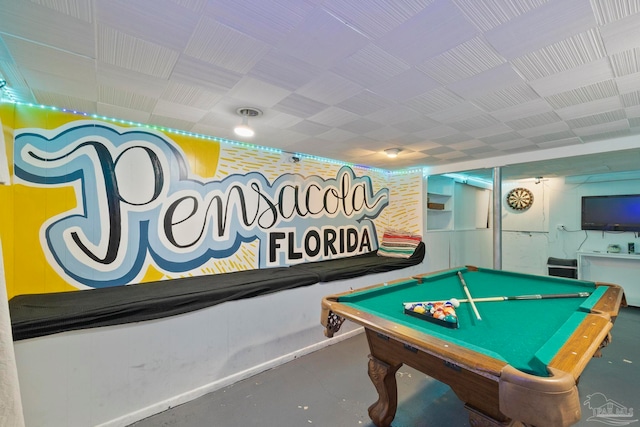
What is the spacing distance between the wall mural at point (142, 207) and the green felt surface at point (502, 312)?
1675 millimetres

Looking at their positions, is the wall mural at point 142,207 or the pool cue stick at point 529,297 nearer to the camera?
the pool cue stick at point 529,297

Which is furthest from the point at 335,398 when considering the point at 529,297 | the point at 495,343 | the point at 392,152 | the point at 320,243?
the point at 392,152

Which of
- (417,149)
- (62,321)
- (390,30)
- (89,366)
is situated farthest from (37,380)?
(417,149)

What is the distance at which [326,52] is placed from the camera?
1404 millimetres

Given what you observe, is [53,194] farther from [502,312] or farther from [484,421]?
[502,312]

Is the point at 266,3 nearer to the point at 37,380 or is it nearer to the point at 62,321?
the point at 62,321

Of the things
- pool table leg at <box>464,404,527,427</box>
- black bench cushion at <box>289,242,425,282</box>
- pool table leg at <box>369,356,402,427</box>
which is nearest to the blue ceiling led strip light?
black bench cushion at <box>289,242,425,282</box>

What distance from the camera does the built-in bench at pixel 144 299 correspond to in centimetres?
162

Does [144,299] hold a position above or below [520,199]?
below

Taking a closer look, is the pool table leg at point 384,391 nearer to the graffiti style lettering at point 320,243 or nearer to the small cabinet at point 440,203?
the graffiti style lettering at point 320,243

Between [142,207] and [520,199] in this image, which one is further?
[520,199]

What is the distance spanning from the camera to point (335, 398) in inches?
80.4

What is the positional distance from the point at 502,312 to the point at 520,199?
507 cm

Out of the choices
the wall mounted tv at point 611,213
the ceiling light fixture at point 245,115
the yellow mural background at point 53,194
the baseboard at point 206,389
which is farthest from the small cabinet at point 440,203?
the ceiling light fixture at point 245,115
